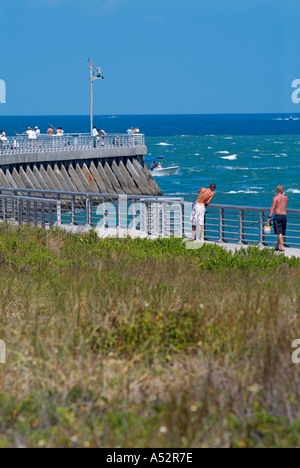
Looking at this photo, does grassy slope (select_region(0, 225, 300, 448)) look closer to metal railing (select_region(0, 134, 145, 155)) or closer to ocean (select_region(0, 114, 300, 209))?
ocean (select_region(0, 114, 300, 209))

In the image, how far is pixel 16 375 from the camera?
5.95m

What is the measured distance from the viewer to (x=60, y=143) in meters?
45.9

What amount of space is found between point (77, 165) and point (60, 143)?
1.86 m

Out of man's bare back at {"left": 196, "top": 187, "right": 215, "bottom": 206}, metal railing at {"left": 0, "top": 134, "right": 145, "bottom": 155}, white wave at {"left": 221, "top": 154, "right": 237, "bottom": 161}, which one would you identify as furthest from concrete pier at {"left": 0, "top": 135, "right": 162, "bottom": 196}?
white wave at {"left": 221, "top": 154, "right": 237, "bottom": 161}

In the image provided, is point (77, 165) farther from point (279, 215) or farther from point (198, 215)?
point (279, 215)

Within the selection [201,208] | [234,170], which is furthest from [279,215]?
[234,170]

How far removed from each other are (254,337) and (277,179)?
227ft

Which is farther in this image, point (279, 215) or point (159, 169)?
point (159, 169)

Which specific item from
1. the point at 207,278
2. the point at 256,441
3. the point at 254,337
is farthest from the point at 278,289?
the point at 256,441

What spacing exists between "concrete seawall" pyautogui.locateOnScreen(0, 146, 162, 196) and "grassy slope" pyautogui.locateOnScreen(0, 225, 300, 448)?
31198 millimetres

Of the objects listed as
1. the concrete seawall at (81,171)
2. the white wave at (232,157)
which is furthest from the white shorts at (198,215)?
the white wave at (232,157)

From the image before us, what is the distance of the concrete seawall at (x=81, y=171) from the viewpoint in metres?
40.7

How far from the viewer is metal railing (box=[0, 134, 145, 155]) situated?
4178 cm
